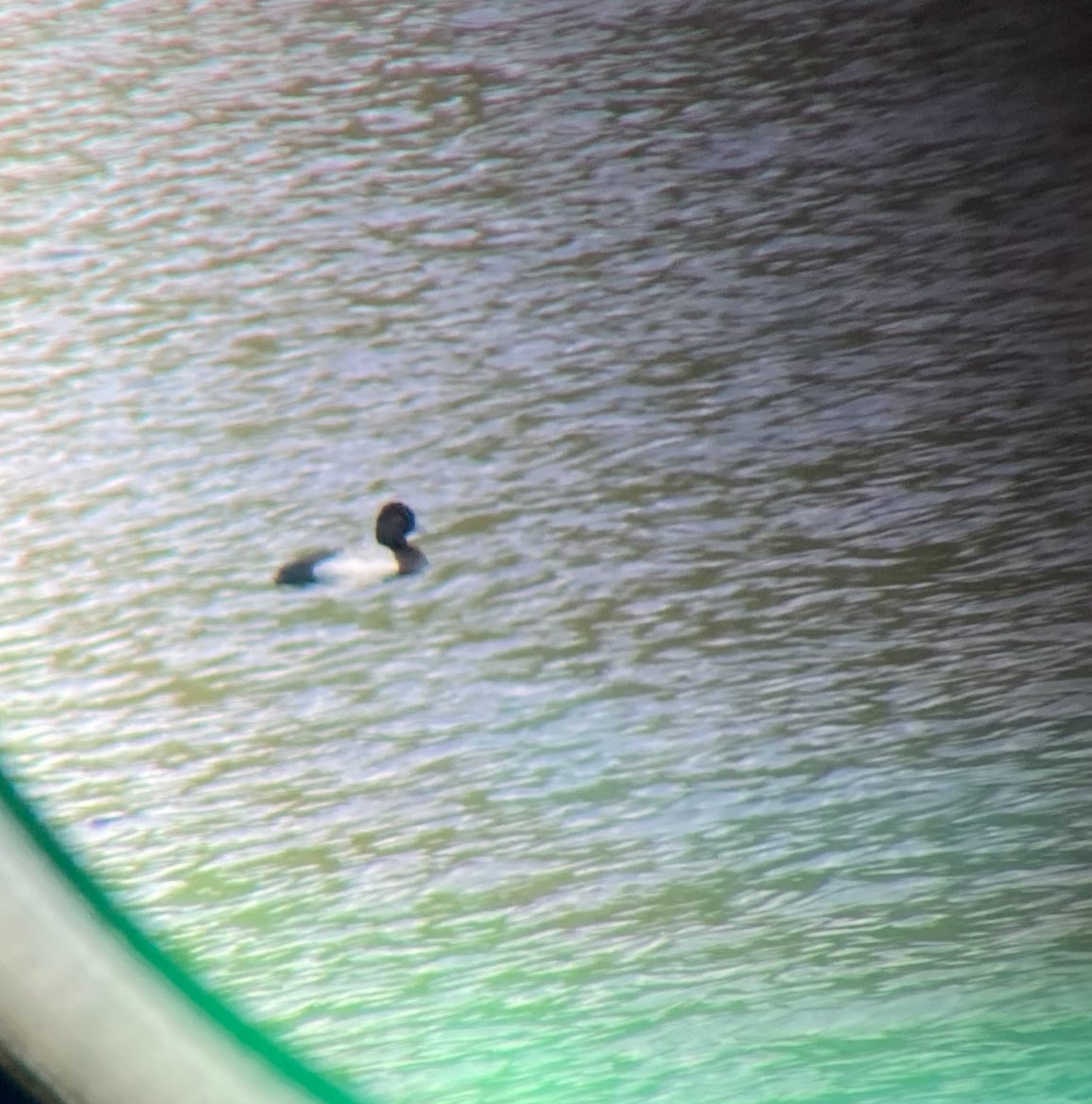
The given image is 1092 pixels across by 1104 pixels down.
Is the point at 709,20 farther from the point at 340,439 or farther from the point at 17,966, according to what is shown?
the point at 17,966

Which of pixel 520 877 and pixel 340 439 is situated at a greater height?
pixel 340 439

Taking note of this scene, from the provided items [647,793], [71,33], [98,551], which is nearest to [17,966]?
[98,551]
